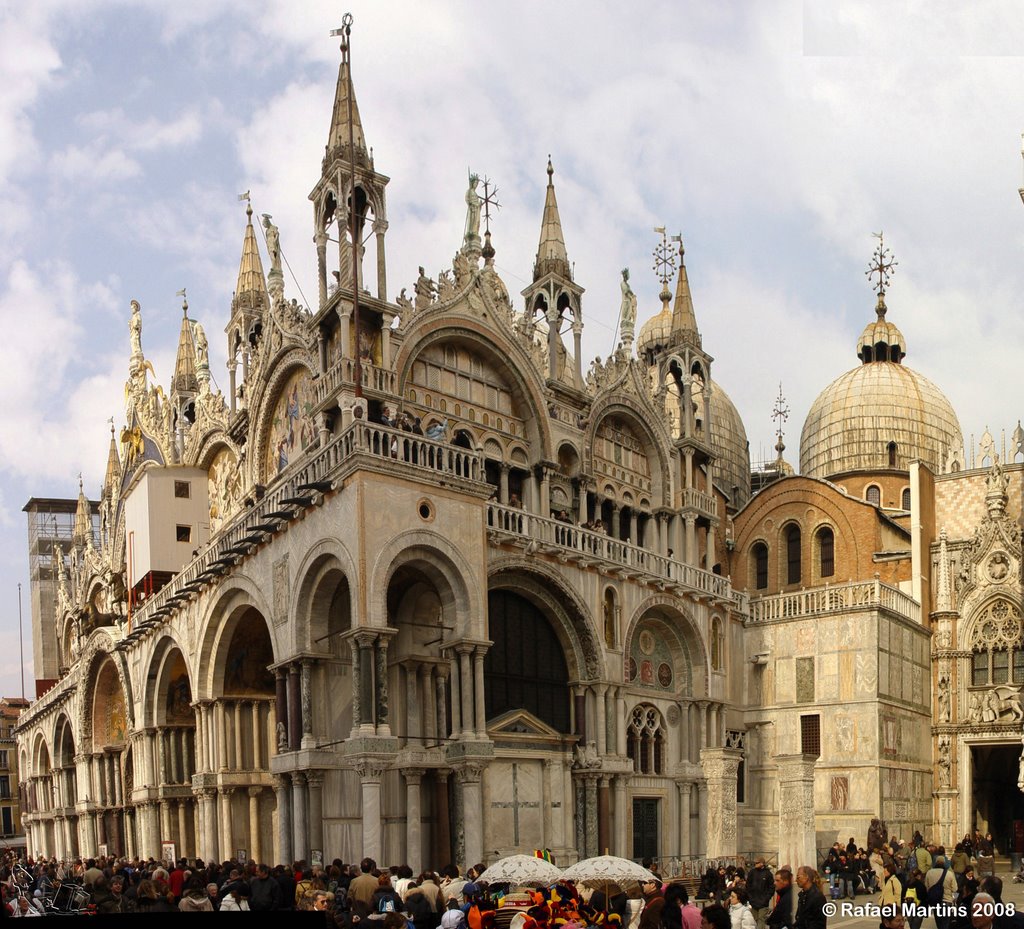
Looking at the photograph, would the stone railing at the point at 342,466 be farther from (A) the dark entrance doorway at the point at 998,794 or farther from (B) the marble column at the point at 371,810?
(A) the dark entrance doorway at the point at 998,794

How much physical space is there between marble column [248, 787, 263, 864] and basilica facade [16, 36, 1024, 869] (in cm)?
13

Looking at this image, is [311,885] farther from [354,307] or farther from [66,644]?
[66,644]

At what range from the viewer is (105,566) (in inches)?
1759

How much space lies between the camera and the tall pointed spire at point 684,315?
36375 mm

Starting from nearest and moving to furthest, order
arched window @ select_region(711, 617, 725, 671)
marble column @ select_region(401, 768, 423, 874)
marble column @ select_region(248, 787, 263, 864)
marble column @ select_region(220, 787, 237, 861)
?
marble column @ select_region(401, 768, 423, 874), marble column @ select_region(220, 787, 237, 861), marble column @ select_region(248, 787, 263, 864), arched window @ select_region(711, 617, 725, 671)

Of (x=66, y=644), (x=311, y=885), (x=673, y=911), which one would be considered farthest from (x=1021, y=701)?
(x=66, y=644)

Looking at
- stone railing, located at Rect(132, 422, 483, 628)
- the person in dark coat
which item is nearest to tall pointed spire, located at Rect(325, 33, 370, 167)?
stone railing, located at Rect(132, 422, 483, 628)

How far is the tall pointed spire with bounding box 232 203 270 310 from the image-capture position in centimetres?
3875

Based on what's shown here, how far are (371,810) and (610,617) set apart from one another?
8.73 metres

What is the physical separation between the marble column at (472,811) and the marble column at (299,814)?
292cm

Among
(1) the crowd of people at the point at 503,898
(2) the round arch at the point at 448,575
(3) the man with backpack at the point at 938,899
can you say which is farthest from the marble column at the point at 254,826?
(3) the man with backpack at the point at 938,899

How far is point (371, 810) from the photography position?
20.3 metres

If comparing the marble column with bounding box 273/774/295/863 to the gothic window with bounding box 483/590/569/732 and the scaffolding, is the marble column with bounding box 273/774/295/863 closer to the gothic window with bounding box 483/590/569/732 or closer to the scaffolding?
the gothic window with bounding box 483/590/569/732

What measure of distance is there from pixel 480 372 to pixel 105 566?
21576 millimetres
